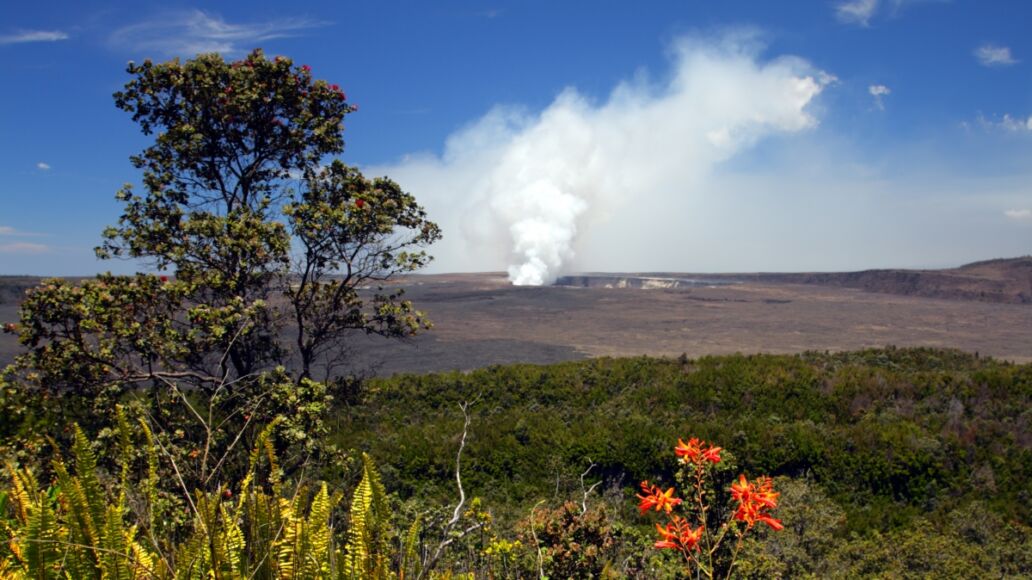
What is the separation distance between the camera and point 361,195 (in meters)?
5.98

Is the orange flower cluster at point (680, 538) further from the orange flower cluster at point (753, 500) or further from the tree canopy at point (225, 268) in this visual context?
the tree canopy at point (225, 268)

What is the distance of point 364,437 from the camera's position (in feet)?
36.3

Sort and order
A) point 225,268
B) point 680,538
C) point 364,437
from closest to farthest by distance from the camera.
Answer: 1. point 680,538
2. point 225,268
3. point 364,437

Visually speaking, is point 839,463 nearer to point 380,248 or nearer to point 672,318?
point 380,248

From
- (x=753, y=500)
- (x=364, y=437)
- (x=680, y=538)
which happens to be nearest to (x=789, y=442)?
(x=364, y=437)

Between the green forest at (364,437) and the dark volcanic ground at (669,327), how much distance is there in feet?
30.3

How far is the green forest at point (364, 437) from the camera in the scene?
124cm

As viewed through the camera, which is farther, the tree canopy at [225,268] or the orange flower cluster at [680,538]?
the tree canopy at [225,268]

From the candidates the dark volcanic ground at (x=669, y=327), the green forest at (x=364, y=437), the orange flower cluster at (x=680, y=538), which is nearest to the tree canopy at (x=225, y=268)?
the green forest at (x=364, y=437)

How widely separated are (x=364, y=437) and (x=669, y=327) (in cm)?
2667

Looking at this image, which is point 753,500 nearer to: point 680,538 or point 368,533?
point 680,538

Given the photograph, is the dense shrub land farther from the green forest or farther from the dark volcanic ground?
the dark volcanic ground

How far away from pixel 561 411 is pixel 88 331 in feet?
31.3

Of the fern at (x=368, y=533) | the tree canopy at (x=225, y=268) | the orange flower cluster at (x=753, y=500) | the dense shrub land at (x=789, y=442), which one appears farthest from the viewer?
the dense shrub land at (x=789, y=442)
